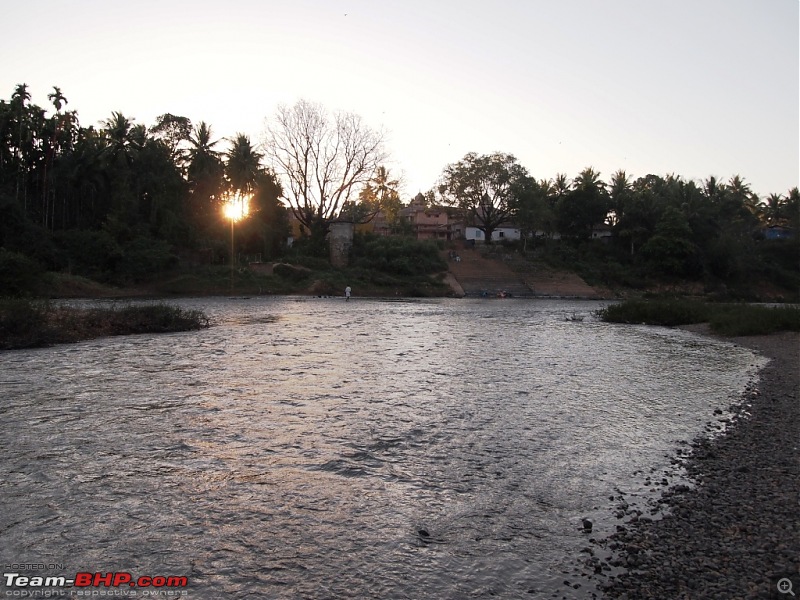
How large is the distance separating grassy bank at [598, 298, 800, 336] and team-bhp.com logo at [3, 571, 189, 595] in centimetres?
3170

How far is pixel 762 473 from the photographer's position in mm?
8555

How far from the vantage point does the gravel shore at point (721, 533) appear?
5469 mm

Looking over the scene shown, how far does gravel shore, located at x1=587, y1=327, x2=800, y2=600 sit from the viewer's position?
215 inches

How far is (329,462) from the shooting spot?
9484 mm

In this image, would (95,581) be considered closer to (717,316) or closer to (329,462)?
(329,462)

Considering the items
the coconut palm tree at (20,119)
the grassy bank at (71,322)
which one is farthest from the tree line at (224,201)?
the grassy bank at (71,322)

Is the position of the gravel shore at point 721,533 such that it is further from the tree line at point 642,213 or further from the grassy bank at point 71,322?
the tree line at point 642,213

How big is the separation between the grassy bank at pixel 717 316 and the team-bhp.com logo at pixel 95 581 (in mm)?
31701

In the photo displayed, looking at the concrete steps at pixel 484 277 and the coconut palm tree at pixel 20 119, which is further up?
the coconut palm tree at pixel 20 119

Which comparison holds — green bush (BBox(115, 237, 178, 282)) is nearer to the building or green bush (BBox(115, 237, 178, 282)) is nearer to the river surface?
the river surface

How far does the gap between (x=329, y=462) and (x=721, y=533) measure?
18.3 feet

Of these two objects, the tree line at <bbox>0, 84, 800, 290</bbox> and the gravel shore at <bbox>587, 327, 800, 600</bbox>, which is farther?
the tree line at <bbox>0, 84, 800, 290</bbox>

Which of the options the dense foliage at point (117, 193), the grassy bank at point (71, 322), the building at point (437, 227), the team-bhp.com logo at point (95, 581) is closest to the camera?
the team-bhp.com logo at point (95, 581)

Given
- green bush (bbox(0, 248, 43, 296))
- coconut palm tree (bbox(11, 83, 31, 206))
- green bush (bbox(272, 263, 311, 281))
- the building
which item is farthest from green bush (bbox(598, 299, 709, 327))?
the building
